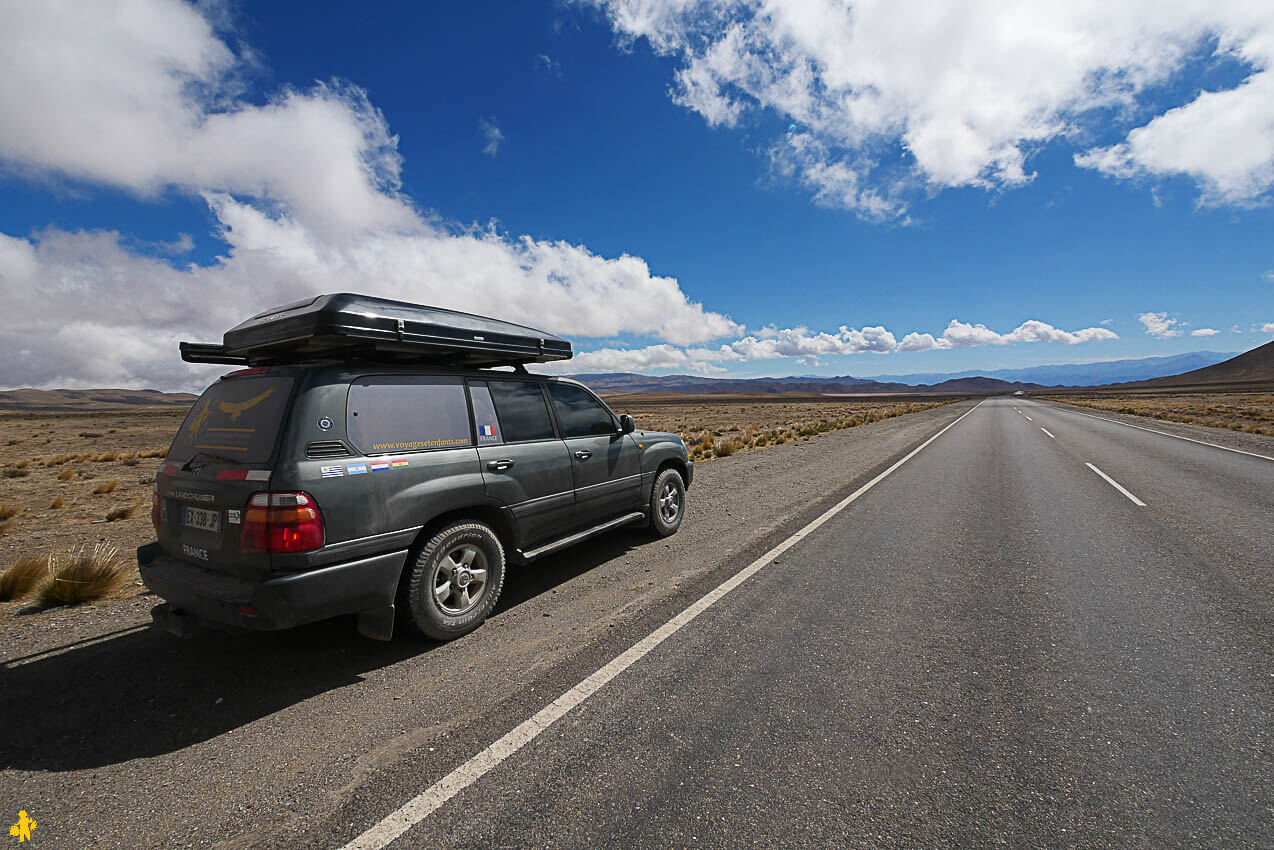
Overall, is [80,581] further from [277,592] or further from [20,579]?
[277,592]

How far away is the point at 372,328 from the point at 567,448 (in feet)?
6.36

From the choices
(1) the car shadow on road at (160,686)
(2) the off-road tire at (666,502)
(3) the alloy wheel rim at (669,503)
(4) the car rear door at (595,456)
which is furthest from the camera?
(3) the alloy wheel rim at (669,503)

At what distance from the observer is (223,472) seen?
320cm

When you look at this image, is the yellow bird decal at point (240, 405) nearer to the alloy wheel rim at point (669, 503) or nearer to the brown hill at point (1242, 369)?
the alloy wheel rim at point (669, 503)

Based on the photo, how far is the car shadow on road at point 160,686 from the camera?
271 cm

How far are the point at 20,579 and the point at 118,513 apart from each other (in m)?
5.57

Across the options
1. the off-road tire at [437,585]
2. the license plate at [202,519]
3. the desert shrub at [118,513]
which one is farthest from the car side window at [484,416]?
the desert shrub at [118,513]

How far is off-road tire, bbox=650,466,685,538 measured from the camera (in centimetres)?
602

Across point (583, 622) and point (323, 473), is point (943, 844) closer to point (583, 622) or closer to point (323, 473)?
point (583, 622)

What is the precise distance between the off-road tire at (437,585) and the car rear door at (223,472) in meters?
0.83

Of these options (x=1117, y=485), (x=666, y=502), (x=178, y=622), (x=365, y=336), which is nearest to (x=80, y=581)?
(x=178, y=622)

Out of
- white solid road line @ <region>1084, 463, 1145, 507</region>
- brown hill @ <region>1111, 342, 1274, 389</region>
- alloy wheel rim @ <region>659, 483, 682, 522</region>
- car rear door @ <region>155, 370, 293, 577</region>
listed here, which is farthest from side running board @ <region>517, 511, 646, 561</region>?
brown hill @ <region>1111, 342, 1274, 389</region>

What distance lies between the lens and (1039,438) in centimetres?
1759

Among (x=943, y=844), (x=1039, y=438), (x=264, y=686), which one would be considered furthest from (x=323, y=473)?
(x=1039, y=438)
